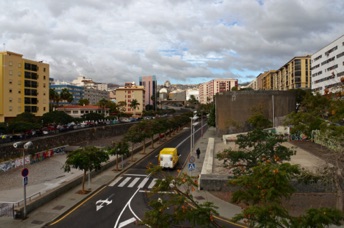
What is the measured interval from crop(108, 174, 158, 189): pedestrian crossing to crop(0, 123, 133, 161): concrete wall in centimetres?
2159

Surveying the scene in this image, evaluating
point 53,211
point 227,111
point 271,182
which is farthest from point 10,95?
point 271,182

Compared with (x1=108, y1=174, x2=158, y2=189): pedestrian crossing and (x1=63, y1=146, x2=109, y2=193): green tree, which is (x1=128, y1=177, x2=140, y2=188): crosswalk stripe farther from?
Answer: (x1=63, y1=146, x2=109, y2=193): green tree

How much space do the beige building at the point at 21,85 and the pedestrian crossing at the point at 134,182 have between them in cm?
4988

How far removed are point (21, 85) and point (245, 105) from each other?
2057 inches

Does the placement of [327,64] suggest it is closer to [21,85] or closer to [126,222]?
[126,222]

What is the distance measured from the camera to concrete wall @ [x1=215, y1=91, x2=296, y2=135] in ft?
175

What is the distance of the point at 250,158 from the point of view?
17.6 m

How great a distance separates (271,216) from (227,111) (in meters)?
47.3

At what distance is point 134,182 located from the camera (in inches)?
985

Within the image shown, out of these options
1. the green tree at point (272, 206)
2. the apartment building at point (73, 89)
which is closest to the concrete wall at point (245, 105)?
the green tree at point (272, 206)

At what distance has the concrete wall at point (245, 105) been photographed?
175ft

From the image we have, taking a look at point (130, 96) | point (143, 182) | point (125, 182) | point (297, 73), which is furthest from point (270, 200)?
point (130, 96)

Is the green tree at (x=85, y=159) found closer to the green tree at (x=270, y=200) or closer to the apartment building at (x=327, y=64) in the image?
the green tree at (x=270, y=200)

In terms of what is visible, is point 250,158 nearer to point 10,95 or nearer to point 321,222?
point 321,222
